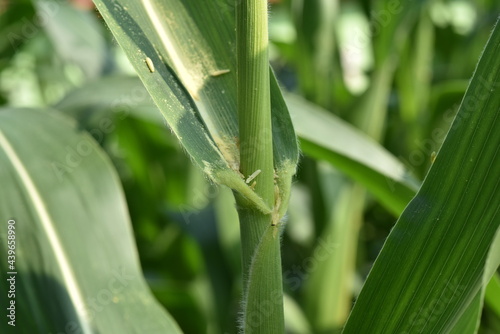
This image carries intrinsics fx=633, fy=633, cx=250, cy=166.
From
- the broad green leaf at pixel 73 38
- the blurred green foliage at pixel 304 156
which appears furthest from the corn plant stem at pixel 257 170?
the broad green leaf at pixel 73 38

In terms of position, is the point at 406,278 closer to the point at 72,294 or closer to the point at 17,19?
the point at 72,294

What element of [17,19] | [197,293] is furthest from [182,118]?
[17,19]

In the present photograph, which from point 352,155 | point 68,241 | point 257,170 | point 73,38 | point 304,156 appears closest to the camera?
point 257,170

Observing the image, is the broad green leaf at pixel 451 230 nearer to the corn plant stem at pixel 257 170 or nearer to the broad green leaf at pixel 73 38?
the corn plant stem at pixel 257 170

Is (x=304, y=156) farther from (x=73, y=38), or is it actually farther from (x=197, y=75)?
(x=73, y=38)

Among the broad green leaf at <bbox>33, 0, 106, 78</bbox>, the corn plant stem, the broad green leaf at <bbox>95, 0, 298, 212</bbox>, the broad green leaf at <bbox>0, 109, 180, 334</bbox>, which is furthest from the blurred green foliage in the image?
the corn plant stem

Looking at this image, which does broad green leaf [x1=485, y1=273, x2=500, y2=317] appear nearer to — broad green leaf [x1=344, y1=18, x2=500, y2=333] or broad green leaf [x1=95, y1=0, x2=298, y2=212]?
broad green leaf [x1=344, y1=18, x2=500, y2=333]

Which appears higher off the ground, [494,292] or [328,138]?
[328,138]

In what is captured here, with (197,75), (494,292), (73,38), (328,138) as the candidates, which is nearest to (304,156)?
(328,138)
